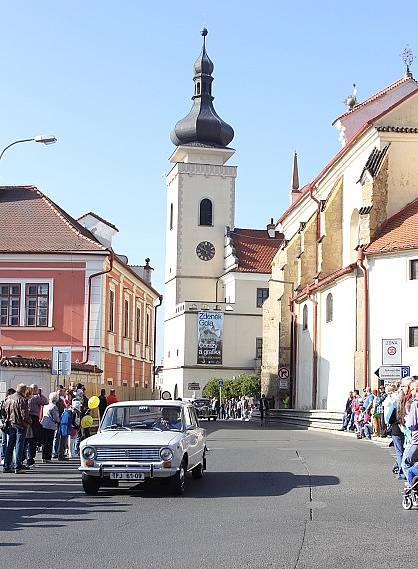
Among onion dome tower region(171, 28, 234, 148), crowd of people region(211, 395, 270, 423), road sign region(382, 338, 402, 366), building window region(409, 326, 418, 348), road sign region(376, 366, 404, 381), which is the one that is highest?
onion dome tower region(171, 28, 234, 148)

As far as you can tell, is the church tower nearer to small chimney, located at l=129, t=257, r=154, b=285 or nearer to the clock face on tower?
the clock face on tower

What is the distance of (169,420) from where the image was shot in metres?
15.5

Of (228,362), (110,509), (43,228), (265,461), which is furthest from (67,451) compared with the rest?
(228,362)

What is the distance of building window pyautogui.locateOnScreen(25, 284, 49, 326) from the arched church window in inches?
1979

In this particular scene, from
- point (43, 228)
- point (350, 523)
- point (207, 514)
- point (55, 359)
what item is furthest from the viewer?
point (43, 228)

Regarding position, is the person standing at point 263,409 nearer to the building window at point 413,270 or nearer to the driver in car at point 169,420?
the building window at point 413,270

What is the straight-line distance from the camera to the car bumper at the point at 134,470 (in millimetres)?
13945

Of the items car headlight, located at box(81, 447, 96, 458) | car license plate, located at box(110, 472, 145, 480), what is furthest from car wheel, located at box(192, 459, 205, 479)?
car headlight, located at box(81, 447, 96, 458)

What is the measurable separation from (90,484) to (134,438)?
97cm

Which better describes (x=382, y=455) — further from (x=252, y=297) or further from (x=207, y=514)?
(x=252, y=297)

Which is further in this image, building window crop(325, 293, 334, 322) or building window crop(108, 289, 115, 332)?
building window crop(325, 293, 334, 322)

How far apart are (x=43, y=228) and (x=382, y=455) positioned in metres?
21.1

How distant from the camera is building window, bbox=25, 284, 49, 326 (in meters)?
38.5

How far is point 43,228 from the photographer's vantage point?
3984cm
